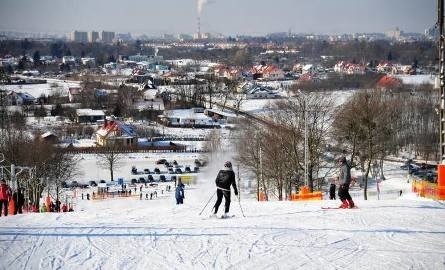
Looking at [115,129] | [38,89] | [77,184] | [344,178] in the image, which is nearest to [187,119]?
[115,129]

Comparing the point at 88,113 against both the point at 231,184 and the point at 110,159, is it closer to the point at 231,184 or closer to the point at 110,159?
the point at 110,159

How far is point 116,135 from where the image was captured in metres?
61.4

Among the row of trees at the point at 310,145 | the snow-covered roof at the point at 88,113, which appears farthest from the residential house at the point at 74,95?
the row of trees at the point at 310,145

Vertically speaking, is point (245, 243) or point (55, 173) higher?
point (245, 243)

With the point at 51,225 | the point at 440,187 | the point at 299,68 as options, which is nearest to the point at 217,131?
the point at 440,187

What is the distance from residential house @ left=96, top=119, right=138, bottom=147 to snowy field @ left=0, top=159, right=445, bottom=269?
47313 millimetres

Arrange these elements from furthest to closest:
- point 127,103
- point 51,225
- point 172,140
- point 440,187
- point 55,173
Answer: point 127,103 < point 172,140 < point 55,173 < point 440,187 < point 51,225

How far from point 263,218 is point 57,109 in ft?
248

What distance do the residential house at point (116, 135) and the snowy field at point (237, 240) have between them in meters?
47.3

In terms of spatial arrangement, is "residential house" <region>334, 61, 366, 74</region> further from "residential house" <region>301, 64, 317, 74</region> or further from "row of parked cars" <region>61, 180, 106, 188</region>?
"row of parked cars" <region>61, 180, 106, 188</region>

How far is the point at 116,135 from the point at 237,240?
5215 centimetres

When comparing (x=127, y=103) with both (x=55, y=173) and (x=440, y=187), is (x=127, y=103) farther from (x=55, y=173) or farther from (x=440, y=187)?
(x=440, y=187)

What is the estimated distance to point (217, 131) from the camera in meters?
68.7

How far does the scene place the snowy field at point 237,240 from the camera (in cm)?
923
